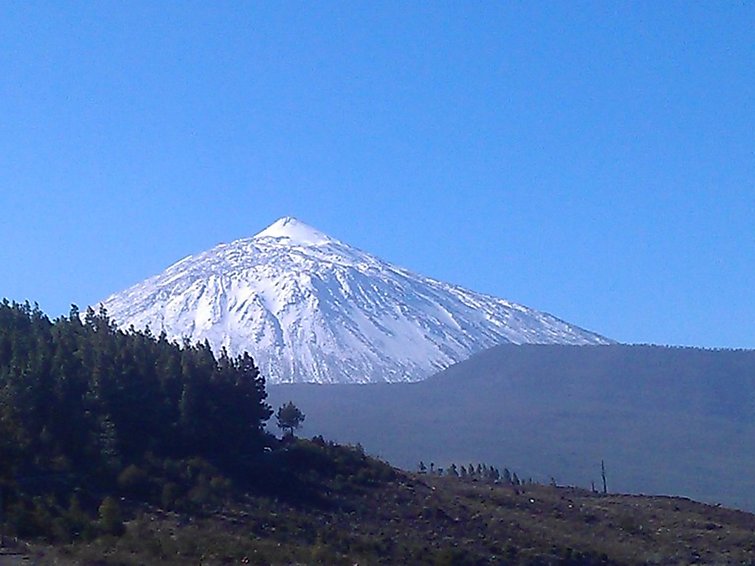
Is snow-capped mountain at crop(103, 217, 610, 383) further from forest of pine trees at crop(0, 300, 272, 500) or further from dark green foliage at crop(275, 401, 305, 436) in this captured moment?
forest of pine trees at crop(0, 300, 272, 500)

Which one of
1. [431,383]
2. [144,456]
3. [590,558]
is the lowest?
[590,558]

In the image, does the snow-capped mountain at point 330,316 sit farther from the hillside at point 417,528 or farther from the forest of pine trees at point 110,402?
the forest of pine trees at point 110,402

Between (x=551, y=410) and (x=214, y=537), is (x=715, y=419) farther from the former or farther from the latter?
(x=214, y=537)

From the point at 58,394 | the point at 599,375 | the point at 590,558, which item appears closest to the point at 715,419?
the point at 599,375

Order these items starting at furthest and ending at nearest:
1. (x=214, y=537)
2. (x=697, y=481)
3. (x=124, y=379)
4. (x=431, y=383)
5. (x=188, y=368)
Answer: (x=431, y=383) < (x=697, y=481) < (x=188, y=368) < (x=124, y=379) < (x=214, y=537)

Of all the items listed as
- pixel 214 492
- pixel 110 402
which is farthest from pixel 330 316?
pixel 214 492

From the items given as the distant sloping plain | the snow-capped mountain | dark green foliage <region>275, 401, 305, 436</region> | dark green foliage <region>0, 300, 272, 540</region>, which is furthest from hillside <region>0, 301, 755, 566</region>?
the snow-capped mountain
